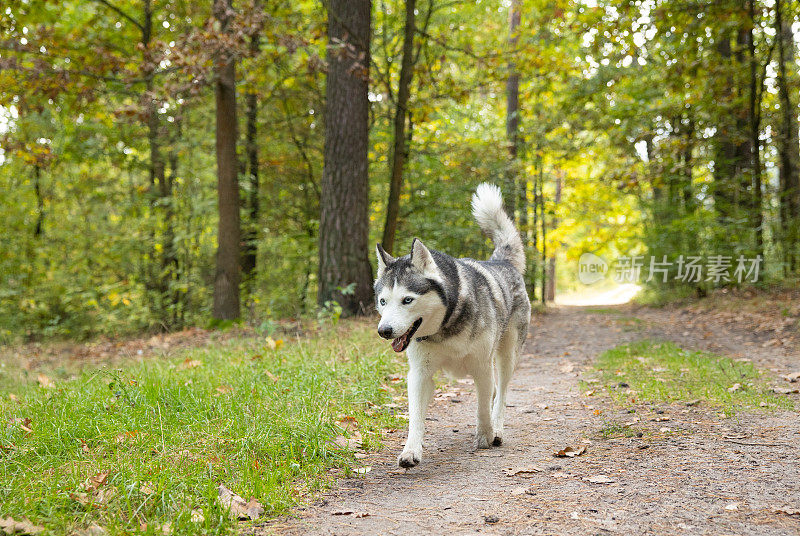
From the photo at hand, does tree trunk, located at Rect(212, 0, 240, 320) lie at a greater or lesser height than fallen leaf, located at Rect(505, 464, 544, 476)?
greater

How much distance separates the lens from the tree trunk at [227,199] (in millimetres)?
10625

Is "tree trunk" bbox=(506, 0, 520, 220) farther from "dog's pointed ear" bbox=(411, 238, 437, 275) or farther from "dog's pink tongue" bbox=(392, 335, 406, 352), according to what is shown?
"dog's pink tongue" bbox=(392, 335, 406, 352)

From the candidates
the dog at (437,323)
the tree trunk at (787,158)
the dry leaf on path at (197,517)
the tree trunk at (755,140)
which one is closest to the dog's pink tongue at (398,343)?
the dog at (437,323)

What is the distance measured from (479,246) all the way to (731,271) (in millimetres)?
5956

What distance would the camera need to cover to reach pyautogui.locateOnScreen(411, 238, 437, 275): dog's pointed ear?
3.74m

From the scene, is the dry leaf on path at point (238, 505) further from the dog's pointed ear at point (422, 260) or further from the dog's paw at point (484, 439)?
the dog's paw at point (484, 439)

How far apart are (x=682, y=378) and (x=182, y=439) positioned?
503 centimetres

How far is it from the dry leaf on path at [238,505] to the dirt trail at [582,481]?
0.11 m

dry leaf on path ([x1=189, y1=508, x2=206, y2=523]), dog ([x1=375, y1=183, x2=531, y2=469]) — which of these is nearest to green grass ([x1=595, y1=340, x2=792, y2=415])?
dog ([x1=375, y1=183, x2=531, y2=469])

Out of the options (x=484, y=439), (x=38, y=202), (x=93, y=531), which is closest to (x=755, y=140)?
(x=484, y=439)

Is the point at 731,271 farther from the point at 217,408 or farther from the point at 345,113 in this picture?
the point at 217,408

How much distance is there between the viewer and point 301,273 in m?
13.3

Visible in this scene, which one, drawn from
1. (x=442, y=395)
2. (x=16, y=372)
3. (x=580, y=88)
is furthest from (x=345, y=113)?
(x=580, y=88)

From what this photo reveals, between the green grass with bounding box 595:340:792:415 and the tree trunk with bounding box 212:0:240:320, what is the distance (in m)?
6.69
